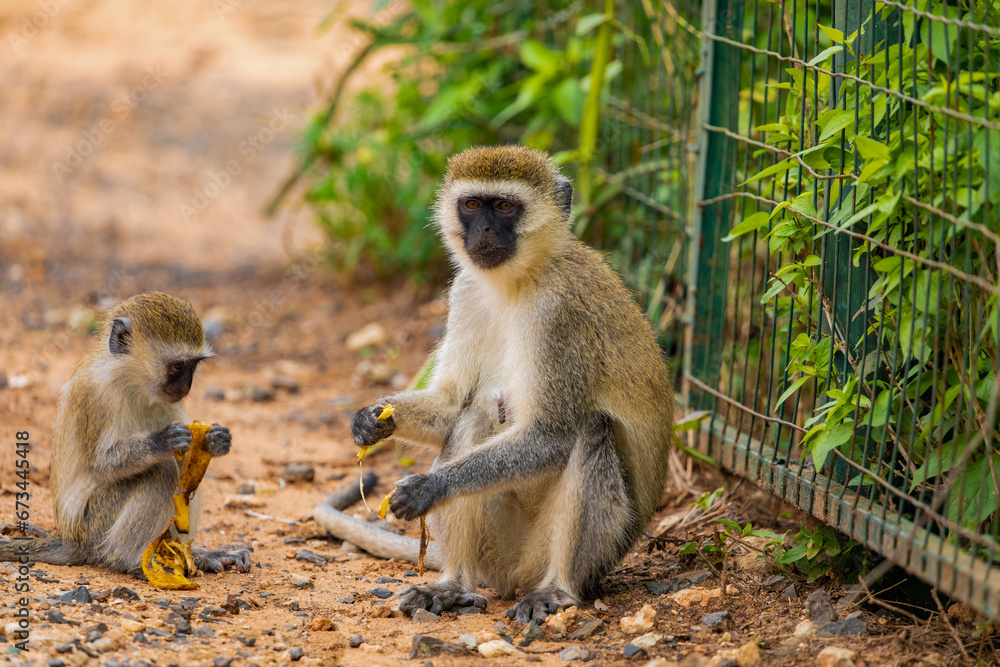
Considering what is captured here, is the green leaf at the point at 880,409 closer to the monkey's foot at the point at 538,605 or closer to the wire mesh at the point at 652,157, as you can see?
the monkey's foot at the point at 538,605

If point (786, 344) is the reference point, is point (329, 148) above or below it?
above

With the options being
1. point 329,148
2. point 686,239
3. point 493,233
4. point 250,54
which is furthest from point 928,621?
point 250,54

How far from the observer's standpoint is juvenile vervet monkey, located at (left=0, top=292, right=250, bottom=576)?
4.45m

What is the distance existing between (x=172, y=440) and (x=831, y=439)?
8.96ft

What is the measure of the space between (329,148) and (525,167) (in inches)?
208

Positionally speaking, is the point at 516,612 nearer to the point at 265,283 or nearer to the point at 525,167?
the point at 525,167

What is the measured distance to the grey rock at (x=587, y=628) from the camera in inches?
156

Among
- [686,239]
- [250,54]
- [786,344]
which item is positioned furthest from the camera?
[250,54]

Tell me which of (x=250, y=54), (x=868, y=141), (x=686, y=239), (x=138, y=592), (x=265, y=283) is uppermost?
(x=250, y=54)

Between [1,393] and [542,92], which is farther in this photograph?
[542,92]

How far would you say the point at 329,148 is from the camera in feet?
30.9

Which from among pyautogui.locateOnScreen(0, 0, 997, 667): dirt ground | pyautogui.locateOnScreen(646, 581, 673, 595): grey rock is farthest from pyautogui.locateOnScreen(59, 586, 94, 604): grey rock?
pyautogui.locateOnScreen(646, 581, 673, 595): grey rock

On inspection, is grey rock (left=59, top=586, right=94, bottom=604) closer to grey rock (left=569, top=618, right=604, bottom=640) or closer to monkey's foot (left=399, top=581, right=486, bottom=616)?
monkey's foot (left=399, top=581, right=486, bottom=616)

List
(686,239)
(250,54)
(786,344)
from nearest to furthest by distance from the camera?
(786,344), (686,239), (250,54)
